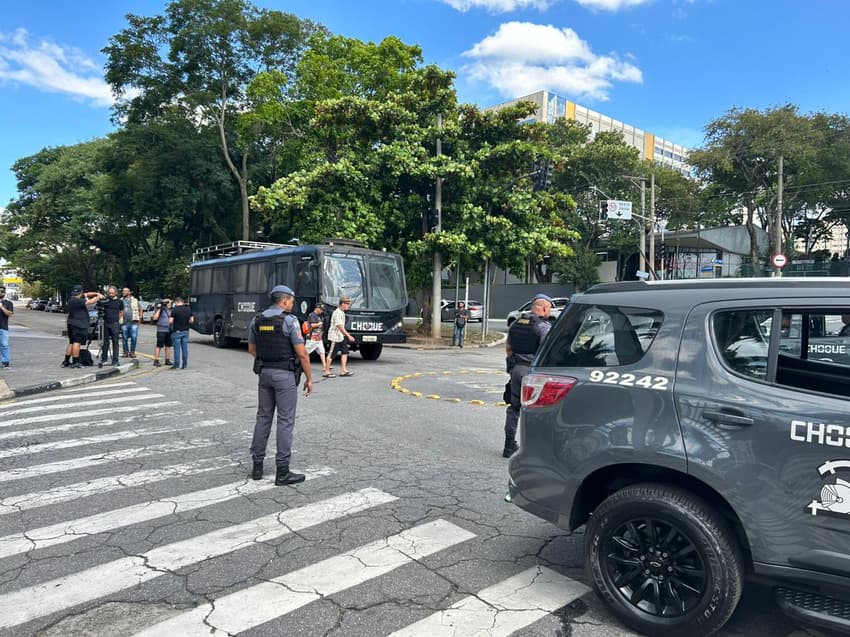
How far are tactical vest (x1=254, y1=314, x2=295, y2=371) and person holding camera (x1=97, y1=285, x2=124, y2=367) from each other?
940cm

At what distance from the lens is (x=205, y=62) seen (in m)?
31.7

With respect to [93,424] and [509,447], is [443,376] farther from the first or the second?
[93,424]

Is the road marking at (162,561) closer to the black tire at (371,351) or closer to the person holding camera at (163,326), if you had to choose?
the person holding camera at (163,326)

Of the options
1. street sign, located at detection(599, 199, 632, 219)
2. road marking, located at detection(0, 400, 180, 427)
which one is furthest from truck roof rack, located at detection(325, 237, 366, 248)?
street sign, located at detection(599, 199, 632, 219)

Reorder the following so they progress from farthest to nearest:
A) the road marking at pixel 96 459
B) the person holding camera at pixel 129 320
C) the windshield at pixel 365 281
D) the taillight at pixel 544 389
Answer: the windshield at pixel 365 281, the person holding camera at pixel 129 320, the road marking at pixel 96 459, the taillight at pixel 544 389

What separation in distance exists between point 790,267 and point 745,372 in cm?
4033

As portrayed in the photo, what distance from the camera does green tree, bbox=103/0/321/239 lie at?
30891 mm

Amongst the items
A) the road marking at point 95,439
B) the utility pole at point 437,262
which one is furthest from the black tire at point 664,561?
the utility pole at point 437,262

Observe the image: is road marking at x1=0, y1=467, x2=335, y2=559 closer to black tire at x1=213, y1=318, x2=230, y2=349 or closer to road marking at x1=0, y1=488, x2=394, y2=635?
road marking at x1=0, y1=488, x2=394, y2=635

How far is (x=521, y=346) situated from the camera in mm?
6258

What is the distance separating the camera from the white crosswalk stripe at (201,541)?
10.2 ft

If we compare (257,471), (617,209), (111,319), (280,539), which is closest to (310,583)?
(280,539)

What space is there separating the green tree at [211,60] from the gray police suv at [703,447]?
29.9 m

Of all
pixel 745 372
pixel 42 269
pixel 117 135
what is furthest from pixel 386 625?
pixel 42 269
